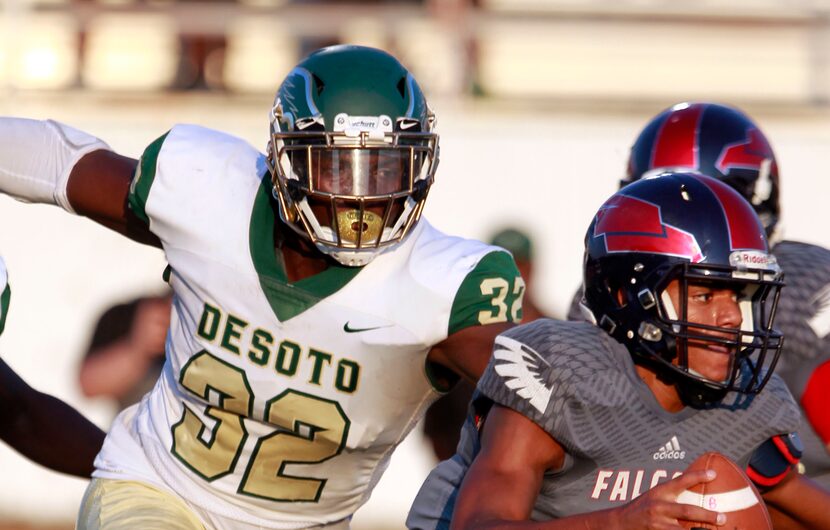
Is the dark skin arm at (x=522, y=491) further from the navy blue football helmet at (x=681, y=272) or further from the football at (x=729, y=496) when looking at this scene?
the navy blue football helmet at (x=681, y=272)

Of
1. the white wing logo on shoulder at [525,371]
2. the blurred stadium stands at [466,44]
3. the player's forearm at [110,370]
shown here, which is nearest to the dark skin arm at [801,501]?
the white wing logo on shoulder at [525,371]

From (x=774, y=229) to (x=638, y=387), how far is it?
5.53ft

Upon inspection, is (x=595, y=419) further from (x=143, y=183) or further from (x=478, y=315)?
(x=143, y=183)

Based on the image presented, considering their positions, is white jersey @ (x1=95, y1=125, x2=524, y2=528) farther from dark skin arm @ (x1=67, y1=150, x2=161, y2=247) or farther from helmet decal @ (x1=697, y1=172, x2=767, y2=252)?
helmet decal @ (x1=697, y1=172, x2=767, y2=252)

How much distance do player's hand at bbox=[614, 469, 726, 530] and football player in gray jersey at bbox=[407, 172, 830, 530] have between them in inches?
2.3

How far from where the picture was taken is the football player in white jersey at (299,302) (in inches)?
150

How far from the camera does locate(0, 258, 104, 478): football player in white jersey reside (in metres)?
4.38

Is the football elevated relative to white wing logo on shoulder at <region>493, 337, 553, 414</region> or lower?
lower

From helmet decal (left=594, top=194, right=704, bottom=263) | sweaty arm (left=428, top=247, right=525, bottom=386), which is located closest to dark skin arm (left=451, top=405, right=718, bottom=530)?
helmet decal (left=594, top=194, right=704, bottom=263)

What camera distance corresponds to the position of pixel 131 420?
433 cm

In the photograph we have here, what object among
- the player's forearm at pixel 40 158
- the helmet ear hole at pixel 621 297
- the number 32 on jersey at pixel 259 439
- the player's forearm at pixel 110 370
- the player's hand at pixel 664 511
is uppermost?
the player's forearm at pixel 40 158

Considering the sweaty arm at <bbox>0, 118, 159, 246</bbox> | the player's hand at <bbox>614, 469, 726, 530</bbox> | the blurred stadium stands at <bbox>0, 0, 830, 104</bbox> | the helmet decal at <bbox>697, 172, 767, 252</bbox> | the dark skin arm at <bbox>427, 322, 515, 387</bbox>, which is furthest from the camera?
the blurred stadium stands at <bbox>0, 0, 830, 104</bbox>

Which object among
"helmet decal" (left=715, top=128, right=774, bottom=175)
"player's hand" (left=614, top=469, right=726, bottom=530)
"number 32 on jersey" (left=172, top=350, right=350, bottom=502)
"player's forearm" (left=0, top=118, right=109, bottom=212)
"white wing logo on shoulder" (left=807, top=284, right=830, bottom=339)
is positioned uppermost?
"helmet decal" (left=715, top=128, right=774, bottom=175)

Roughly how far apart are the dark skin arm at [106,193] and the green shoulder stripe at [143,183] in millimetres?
48
